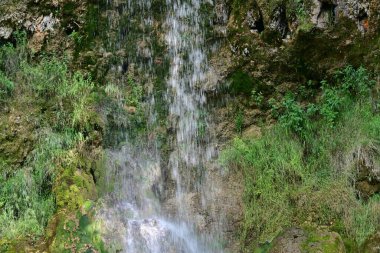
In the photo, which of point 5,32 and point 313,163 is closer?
point 313,163

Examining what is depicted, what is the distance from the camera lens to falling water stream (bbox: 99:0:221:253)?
5.77m

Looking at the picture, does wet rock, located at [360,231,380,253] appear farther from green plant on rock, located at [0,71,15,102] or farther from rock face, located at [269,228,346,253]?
green plant on rock, located at [0,71,15,102]

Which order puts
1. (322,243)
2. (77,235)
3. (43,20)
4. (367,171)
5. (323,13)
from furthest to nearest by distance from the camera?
1. (43,20)
2. (323,13)
3. (367,171)
4. (77,235)
5. (322,243)

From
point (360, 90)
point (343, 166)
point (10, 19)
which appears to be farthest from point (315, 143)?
point (10, 19)

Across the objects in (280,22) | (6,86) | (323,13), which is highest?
(323,13)

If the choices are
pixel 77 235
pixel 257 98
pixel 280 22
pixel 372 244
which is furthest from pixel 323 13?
pixel 77 235

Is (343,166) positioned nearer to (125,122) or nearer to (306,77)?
(306,77)

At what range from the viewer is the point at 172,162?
7375mm

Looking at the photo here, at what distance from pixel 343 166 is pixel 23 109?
16.1 feet

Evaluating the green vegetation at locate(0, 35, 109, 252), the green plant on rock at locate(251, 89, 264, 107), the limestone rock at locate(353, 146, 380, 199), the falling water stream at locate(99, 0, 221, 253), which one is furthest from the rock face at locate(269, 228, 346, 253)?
the green plant on rock at locate(251, 89, 264, 107)

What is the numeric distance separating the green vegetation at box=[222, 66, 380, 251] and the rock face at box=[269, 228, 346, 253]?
2.07 feet

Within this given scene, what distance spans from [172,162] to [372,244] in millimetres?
3539

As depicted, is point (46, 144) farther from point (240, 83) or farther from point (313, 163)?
point (313, 163)

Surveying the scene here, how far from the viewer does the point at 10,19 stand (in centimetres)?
795
